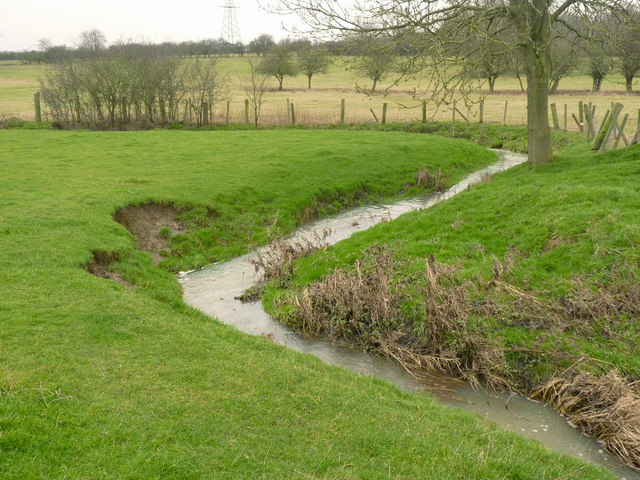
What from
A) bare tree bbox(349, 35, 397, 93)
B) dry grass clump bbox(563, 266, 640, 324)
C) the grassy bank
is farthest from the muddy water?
bare tree bbox(349, 35, 397, 93)

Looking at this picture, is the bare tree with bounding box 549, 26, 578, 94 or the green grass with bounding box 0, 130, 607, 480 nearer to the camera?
the green grass with bounding box 0, 130, 607, 480

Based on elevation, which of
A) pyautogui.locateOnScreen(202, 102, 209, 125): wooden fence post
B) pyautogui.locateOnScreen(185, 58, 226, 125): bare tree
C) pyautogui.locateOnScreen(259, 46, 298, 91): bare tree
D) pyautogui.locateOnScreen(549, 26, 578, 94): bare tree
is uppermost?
pyautogui.locateOnScreen(259, 46, 298, 91): bare tree

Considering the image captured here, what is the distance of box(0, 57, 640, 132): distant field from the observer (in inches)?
1812

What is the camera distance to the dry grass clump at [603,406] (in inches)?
326

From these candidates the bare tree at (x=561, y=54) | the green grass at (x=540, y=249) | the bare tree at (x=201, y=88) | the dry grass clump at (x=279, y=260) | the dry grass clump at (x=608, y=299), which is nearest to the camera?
the green grass at (x=540, y=249)

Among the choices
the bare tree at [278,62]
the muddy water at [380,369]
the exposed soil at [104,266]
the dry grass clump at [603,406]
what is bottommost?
the muddy water at [380,369]

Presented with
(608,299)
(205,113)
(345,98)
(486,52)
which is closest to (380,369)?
(608,299)

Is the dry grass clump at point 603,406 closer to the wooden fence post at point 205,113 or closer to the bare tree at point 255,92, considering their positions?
the bare tree at point 255,92

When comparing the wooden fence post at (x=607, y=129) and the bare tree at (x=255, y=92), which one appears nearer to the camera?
the wooden fence post at (x=607, y=129)

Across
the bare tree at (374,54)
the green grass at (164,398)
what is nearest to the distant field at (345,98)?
the bare tree at (374,54)

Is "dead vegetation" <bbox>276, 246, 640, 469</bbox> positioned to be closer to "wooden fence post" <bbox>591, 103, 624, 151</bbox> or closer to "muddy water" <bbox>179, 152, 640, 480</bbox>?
"muddy water" <bbox>179, 152, 640, 480</bbox>

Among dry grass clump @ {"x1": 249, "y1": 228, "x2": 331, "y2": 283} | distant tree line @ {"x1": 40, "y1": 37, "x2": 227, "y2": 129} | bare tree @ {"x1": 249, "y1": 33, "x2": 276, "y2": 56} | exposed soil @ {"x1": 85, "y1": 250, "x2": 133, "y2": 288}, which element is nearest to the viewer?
exposed soil @ {"x1": 85, "y1": 250, "x2": 133, "y2": 288}

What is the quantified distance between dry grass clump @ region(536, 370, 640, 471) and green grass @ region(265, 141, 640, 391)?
17.9 inches

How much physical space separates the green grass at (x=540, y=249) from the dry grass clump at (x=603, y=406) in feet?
1.49
